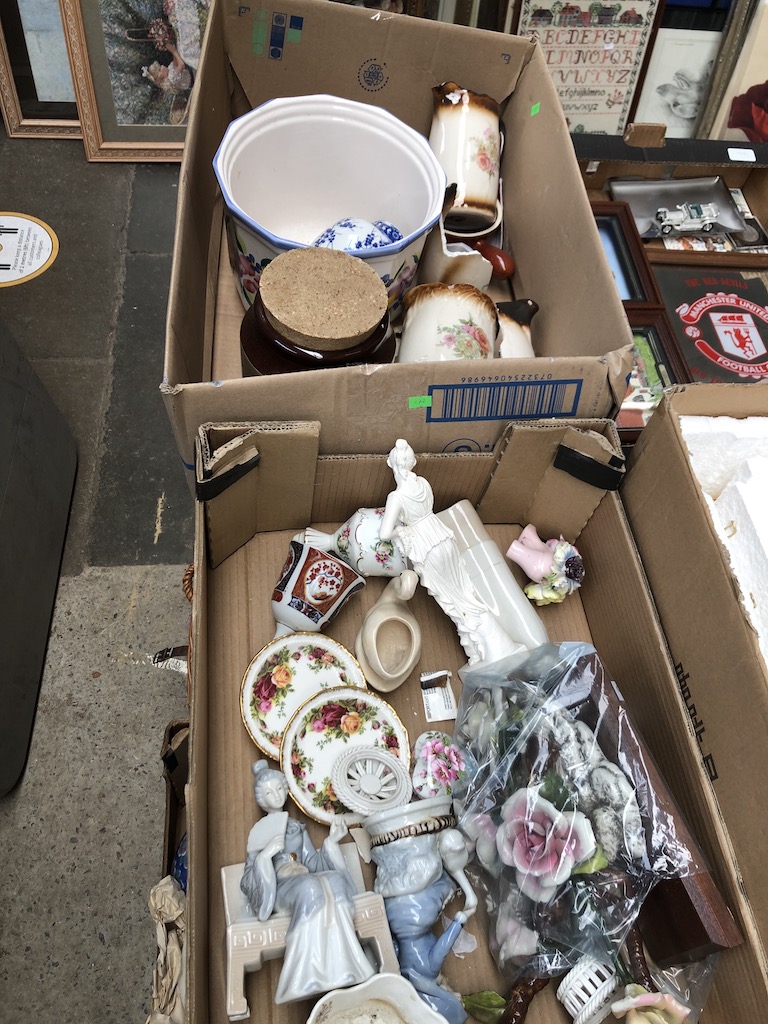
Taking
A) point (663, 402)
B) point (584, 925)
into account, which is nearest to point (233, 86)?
point (663, 402)

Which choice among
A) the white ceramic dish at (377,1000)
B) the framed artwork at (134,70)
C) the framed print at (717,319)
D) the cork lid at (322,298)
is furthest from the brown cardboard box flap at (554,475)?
the framed artwork at (134,70)

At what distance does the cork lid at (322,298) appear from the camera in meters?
0.95

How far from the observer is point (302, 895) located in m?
0.78

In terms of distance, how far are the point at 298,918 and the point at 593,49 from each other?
6.87 feet

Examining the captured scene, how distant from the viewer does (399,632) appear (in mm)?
1046

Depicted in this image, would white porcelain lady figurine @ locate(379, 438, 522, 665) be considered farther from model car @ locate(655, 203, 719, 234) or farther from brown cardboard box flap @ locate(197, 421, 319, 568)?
model car @ locate(655, 203, 719, 234)

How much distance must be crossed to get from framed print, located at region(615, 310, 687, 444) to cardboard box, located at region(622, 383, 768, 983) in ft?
1.02

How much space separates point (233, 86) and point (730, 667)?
47.4 inches

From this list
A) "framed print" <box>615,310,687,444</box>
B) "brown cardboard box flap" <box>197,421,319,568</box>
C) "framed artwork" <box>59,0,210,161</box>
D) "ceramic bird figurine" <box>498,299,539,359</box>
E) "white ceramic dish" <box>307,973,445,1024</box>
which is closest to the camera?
"white ceramic dish" <box>307,973,445,1024</box>

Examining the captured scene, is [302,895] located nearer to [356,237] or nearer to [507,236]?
[356,237]

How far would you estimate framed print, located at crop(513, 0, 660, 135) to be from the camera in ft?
6.35

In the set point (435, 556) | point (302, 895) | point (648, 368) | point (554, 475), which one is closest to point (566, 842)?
point (302, 895)

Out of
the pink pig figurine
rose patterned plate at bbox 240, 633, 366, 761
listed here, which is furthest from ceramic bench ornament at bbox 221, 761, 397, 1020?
the pink pig figurine

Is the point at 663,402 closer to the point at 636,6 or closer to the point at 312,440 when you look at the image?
the point at 312,440
